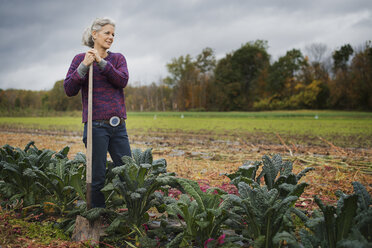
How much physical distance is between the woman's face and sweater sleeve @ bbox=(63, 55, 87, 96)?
26cm

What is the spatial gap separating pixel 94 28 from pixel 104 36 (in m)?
0.13

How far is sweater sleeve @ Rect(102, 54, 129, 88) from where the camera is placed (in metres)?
2.48

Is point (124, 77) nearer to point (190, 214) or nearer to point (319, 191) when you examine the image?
point (190, 214)

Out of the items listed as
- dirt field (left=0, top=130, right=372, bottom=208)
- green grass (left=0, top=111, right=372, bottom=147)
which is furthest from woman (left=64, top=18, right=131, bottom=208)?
green grass (left=0, top=111, right=372, bottom=147)

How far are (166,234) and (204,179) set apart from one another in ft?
6.03

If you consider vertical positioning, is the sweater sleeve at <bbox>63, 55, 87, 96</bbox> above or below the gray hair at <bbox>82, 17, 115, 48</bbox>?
below

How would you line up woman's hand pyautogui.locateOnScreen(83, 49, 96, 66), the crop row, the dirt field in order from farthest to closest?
the dirt field < woman's hand pyautogui.locateOnScreen(83, 49, 96, 66) < the crop row

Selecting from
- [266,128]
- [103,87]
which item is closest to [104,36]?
[103,87]

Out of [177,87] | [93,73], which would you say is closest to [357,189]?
[93,73]

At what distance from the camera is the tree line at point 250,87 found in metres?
32.9

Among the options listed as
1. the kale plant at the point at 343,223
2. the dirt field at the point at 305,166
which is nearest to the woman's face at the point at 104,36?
the dirt field at the point at 305,166

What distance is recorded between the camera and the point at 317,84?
121ft

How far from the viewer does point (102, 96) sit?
260 cm

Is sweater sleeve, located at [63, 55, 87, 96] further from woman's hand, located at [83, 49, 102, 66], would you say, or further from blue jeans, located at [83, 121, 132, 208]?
blue jeans, located at [83, 121, 132, 208]
